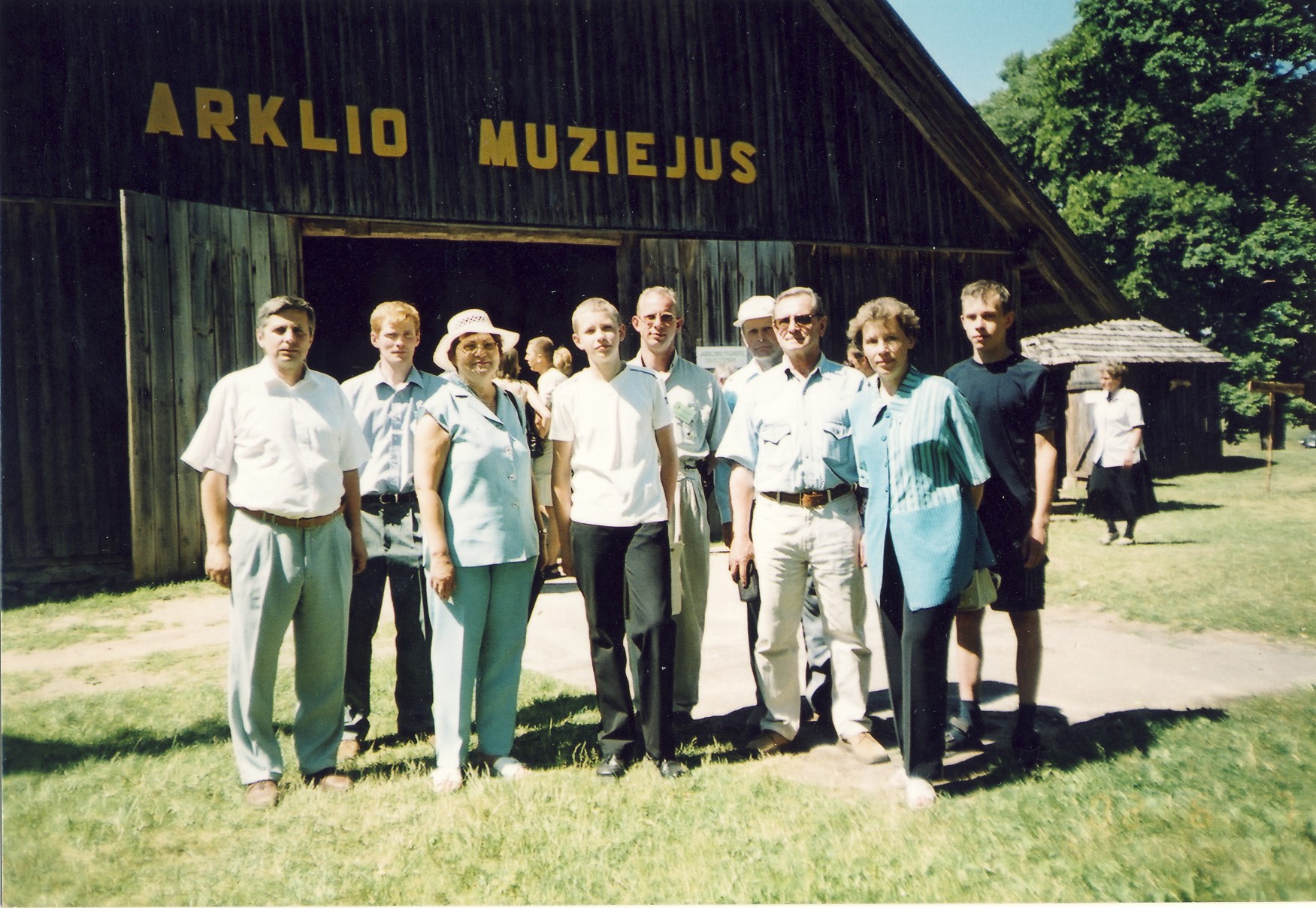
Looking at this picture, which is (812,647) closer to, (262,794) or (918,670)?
(918,670)

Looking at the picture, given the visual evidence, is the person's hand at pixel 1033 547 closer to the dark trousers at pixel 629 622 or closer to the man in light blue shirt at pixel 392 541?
the dark trousers at pixel 629 622

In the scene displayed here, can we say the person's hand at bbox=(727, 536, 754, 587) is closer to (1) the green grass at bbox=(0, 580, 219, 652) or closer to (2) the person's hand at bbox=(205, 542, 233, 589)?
(2) the person's hand at bbox=(205, 542, 233, 589)

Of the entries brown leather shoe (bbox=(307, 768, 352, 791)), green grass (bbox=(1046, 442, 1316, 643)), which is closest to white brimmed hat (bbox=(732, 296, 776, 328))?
brown leather shoe (bbox=(307, 768, 352, 791))

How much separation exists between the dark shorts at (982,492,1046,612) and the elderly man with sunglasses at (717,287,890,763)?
1.72ft

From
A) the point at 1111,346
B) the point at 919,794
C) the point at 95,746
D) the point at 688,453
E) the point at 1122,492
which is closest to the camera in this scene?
the point at 919,794

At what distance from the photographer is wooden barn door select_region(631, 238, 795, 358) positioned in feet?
30.8

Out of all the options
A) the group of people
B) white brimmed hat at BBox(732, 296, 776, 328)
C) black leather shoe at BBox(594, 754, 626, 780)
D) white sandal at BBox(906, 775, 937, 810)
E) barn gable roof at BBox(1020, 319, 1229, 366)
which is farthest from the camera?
barn gable roof at BBox(1020, 319, 1229, 366)

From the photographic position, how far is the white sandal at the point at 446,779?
12.0 feet

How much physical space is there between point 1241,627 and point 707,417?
11.0 feet

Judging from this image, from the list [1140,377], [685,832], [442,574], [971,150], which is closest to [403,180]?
[442,574]

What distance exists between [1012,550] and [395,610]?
2.59 m

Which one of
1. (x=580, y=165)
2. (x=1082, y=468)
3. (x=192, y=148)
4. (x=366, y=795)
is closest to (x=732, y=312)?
(x=580, y=165)

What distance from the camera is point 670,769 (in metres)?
3.76

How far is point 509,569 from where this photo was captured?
3855 millimetres
